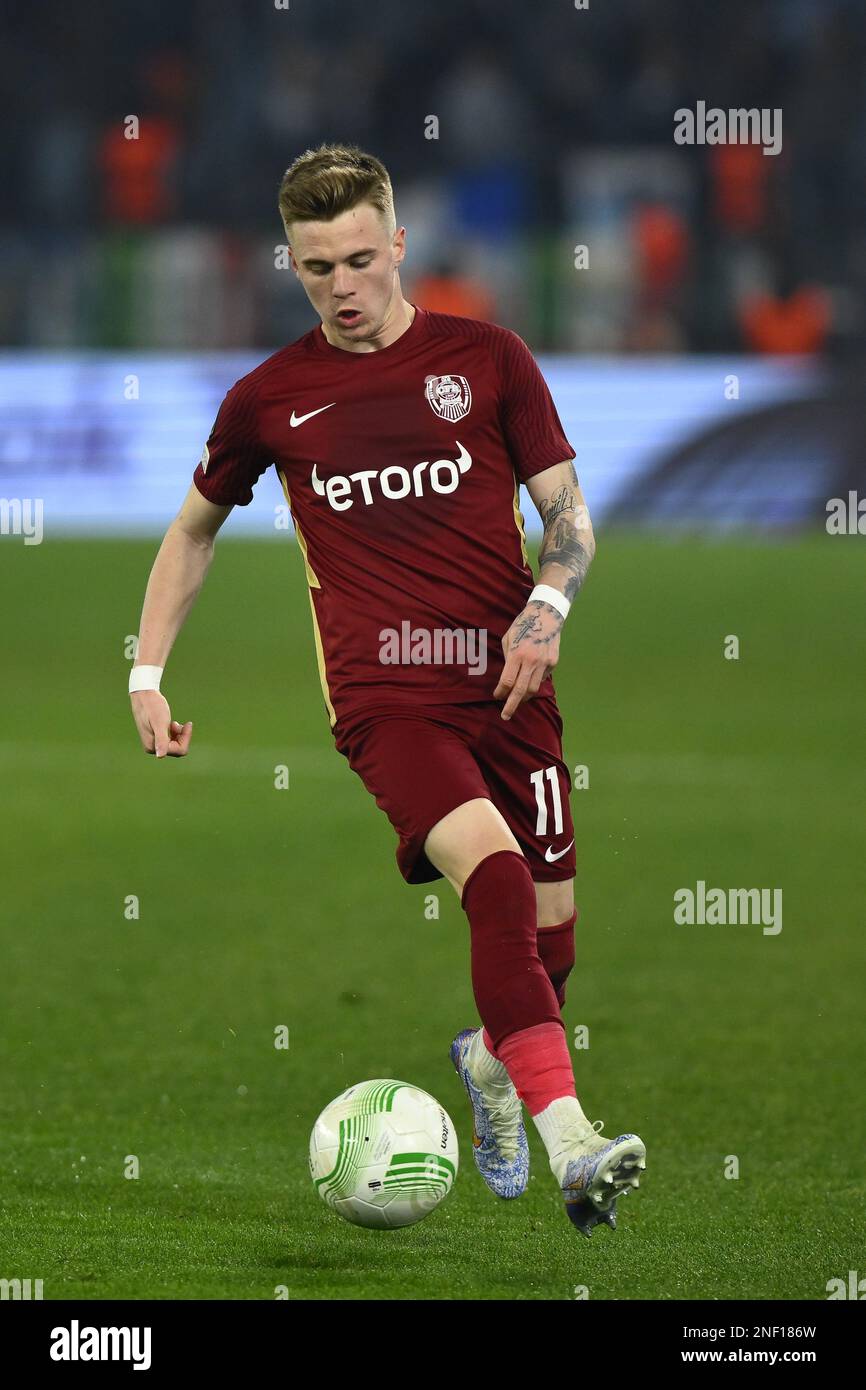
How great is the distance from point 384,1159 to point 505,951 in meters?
0.52

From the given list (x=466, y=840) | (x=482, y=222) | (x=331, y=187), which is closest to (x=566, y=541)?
(x=466, y=840)

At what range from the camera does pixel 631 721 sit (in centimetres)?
1191

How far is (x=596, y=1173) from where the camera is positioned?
11.7 feet

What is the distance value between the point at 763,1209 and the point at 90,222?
59.8 ft

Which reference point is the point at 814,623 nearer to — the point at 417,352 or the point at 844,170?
the point at 844,170

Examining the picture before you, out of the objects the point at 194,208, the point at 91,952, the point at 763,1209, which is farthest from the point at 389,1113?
the point at 194,208

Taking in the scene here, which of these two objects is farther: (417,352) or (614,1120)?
(614,1120)

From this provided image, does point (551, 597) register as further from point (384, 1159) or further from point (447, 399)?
point (384, 1159)

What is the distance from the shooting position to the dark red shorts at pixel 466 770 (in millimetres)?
4121

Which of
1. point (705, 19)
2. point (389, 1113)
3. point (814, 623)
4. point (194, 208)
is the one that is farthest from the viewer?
point (705, 19)

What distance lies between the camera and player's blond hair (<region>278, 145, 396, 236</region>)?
4.17m

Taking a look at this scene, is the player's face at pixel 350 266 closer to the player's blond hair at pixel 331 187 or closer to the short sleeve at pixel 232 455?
the player's blond hair at pixel 331 187

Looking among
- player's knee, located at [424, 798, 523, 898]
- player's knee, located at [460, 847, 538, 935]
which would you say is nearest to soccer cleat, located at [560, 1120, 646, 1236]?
player's knee, located at [460, 847, 538, 935]

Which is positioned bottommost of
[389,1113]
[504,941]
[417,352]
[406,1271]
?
[406,1271]
